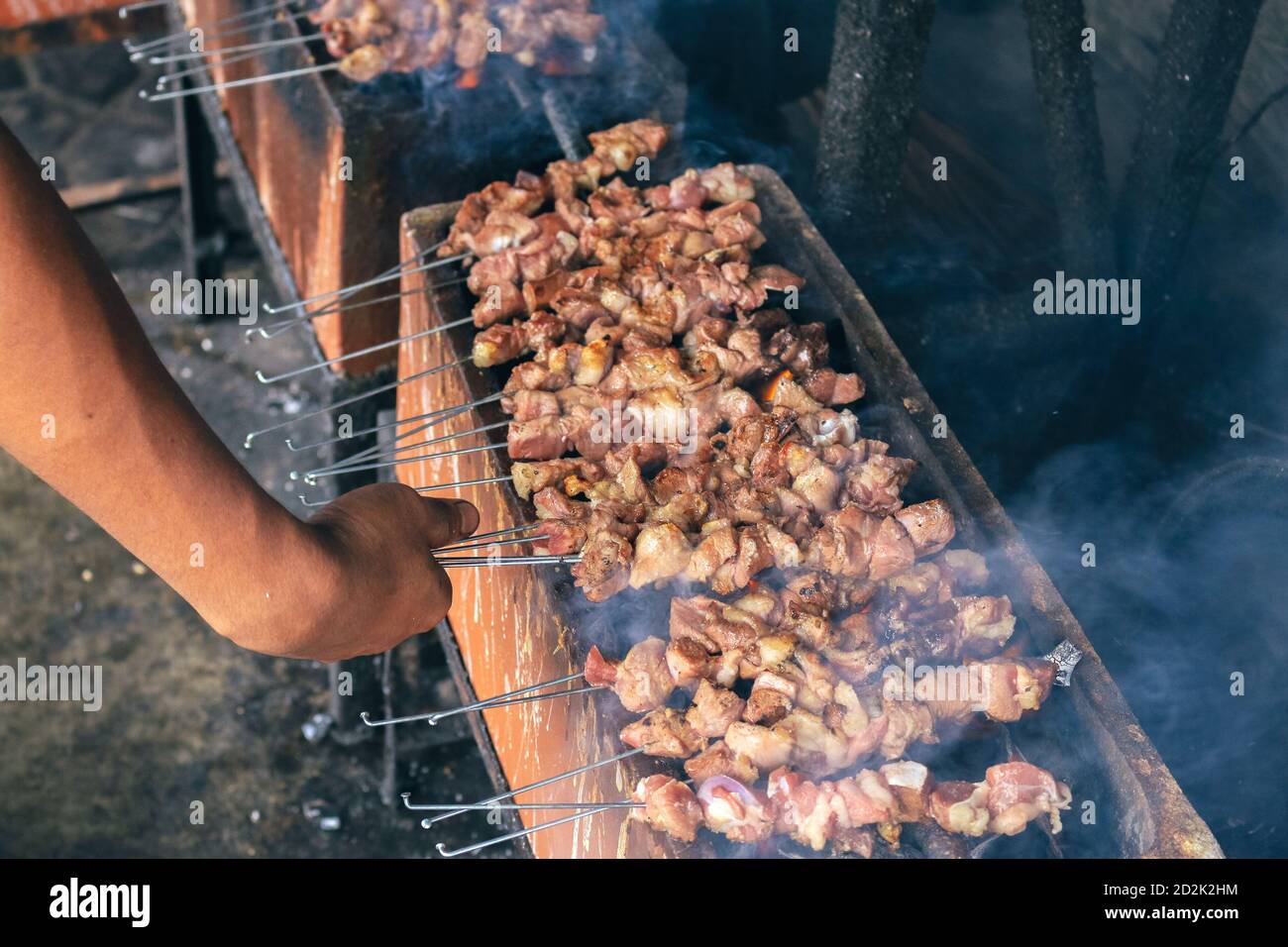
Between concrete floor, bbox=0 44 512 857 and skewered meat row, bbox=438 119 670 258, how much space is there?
2.25 m

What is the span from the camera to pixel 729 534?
3.21 m

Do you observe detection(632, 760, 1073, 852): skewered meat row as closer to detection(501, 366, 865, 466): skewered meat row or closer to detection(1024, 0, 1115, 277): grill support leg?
detection(501, 366, 865, 466): skewered meat row

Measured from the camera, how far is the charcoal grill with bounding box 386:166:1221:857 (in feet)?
9.07

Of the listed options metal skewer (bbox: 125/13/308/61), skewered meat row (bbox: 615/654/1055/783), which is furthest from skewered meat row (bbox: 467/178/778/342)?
metal skewer (bbox: 125/13/308/61)

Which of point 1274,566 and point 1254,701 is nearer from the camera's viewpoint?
point 1254,701

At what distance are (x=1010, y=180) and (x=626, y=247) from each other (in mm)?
2702

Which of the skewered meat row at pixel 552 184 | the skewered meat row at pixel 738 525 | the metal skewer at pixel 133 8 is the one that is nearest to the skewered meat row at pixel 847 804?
the skewered meat row at pixel 738 525

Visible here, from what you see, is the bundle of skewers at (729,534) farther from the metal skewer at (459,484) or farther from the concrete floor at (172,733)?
the concrete floor at (172,733)

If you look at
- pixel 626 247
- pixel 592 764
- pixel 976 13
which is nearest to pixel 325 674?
pixel 626 247

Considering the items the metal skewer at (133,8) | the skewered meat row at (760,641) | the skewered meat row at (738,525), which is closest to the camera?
the skewered meat row at (760,641)

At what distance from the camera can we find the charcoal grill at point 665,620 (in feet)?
9.07

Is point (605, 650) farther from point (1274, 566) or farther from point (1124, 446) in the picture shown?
point (1124, 446)

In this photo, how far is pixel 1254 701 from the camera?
3.76 m

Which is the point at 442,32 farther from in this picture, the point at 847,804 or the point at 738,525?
the point at 847,804
